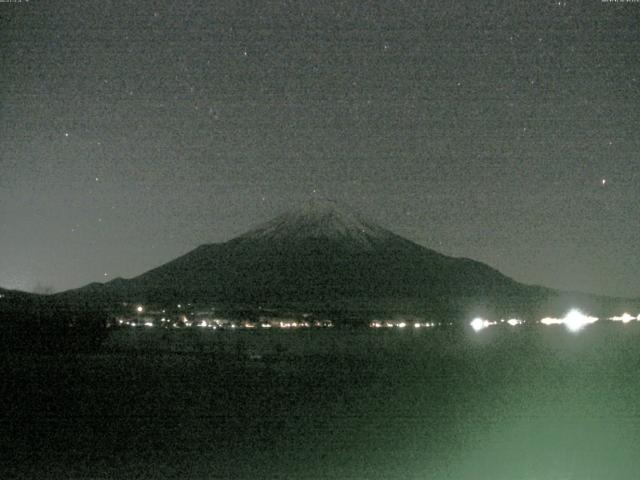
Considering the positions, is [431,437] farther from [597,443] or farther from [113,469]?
[113,469]

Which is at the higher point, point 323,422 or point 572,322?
point 572,322

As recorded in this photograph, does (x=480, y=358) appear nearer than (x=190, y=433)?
No

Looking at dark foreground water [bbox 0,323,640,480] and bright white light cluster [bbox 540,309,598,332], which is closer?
dark foreground water [bbox 0,323,640,480]

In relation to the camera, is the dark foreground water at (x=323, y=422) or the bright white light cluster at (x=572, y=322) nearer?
the dark foreground water at (x=323, y=422)

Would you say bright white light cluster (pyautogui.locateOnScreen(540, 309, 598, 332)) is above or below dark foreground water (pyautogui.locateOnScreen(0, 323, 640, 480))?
above

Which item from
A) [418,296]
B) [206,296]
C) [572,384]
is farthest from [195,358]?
[418,296]

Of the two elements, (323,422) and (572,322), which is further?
(572,322)

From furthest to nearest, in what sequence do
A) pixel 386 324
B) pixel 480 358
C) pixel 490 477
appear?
pixel 386 324 → pixel 480 358 → pixel 490 477

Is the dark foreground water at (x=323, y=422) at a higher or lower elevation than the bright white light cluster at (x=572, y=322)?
lower
